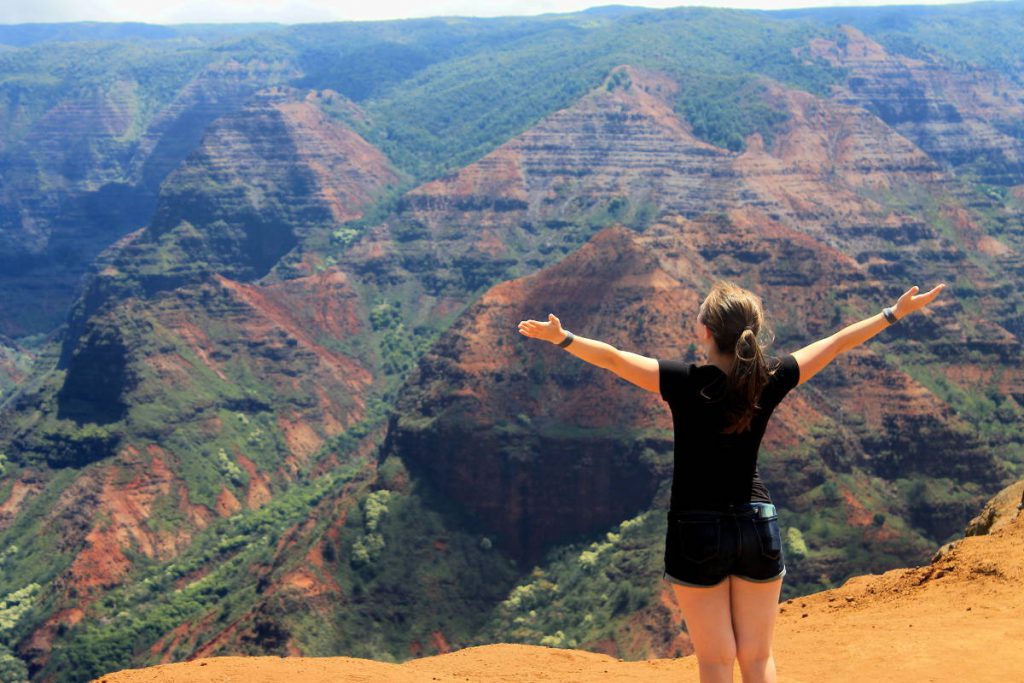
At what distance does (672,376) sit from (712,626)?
3.15 m

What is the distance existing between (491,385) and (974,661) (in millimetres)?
93837

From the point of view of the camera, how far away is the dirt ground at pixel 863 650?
76.7 ft

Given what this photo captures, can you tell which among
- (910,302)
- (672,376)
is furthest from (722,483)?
(910,302)

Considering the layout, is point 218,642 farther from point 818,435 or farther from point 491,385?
point 818,435

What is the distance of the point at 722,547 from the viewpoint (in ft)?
53.9

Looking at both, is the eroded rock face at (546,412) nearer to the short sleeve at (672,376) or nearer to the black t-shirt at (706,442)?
the black t-shirt at (706,442)

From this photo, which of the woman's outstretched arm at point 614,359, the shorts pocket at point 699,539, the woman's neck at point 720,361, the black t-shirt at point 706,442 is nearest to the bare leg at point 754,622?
the shorts pocket at point 699,539

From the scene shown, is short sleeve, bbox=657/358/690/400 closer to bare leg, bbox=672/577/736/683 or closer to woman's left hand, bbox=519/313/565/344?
woman's left hand, bbox=519/313/565/344

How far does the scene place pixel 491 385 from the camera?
116 metres

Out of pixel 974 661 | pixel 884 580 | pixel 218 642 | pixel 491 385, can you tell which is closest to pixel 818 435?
pixel 491 385

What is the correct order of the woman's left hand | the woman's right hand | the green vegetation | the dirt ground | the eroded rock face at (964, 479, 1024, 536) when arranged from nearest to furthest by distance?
the woman's left hand
the woman's right hand
the dirt ground
the eroded rock face at (964, 479, 1024, 536)
the green vegetation

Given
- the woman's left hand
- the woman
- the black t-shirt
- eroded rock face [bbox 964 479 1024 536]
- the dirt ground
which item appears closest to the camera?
the woman

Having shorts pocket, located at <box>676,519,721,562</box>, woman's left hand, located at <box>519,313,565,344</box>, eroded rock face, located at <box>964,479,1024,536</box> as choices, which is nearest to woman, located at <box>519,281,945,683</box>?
shorts pocket, located at <box>676,519,721,562</box>

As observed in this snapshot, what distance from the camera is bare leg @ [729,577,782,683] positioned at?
1666 cm
